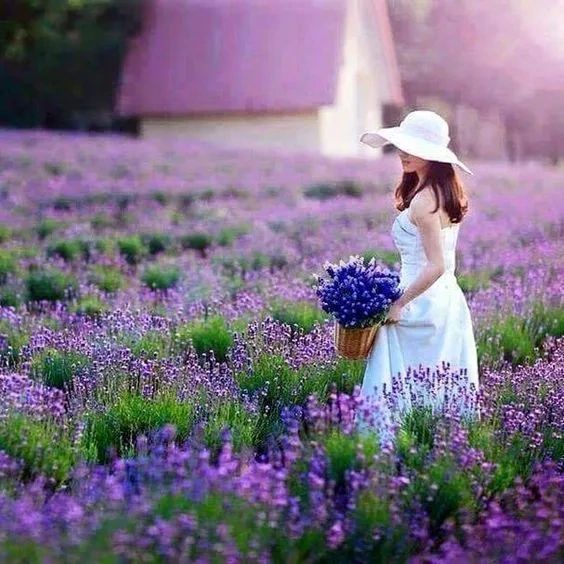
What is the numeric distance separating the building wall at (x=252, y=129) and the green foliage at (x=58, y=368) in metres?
21.8

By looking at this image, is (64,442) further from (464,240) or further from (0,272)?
(464,240)

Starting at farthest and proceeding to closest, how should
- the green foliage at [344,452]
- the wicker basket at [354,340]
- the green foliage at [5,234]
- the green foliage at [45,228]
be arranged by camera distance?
the green foliage at [45,228] < the green foliage at [5,234] < the wicker basket at [354,340] < the green foliage at [344,452]

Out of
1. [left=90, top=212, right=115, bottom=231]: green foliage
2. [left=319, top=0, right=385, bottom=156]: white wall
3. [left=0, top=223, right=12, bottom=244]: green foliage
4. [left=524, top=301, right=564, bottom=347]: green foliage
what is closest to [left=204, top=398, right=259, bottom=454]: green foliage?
[left=524, top=301, right=564, bottom=347]: green foliage

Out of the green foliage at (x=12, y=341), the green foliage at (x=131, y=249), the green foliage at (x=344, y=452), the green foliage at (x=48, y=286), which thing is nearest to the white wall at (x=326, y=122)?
the green foliage at (x=131, y=249)

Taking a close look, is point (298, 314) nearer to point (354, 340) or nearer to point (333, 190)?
point (354, 340)

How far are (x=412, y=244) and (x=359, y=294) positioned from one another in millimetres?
516

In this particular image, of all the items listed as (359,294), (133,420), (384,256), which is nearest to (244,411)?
(133,420)

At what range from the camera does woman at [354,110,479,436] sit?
471cm

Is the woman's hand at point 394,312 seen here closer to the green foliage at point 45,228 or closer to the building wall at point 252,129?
the green foliage at point 45,228

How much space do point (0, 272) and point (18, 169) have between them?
21.2 feet

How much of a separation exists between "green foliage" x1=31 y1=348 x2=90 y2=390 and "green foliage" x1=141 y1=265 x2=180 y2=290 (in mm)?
2601

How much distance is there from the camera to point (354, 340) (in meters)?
4.70

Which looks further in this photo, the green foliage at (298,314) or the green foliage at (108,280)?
the green foliage at (108,280)

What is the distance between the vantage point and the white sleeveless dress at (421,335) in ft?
15.6
